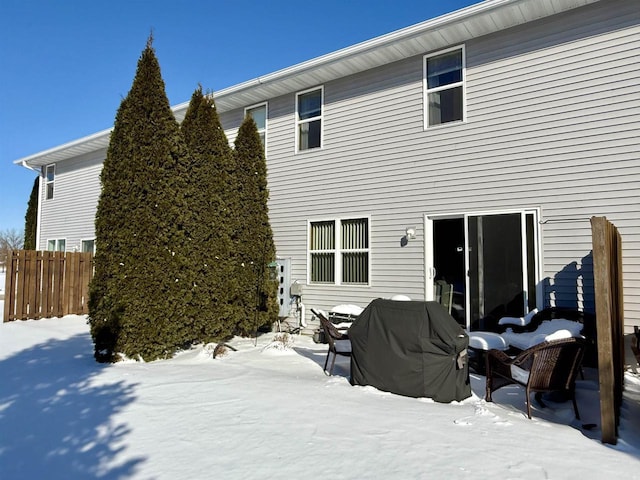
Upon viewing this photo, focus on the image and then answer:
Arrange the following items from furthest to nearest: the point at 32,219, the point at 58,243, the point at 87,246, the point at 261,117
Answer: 1. the point at 32,219
2. the point at 58,243
3. the point at 87,246
4. the point at 261,117

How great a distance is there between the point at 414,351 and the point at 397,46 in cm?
548

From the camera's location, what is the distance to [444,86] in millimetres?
7414

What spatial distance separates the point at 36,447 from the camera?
3223mm

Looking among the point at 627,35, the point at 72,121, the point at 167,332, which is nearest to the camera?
the point at 627,35

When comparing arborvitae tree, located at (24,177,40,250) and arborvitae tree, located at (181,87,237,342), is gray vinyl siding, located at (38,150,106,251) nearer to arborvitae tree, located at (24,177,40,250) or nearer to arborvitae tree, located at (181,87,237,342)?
arborvitae tree, located at (24,177,40,250)

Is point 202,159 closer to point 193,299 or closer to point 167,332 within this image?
point 193,299

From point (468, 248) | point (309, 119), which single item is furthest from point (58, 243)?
point (468, 248)

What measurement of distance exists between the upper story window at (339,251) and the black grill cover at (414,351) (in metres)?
3.41

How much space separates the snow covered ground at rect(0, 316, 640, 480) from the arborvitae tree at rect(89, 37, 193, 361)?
74cm

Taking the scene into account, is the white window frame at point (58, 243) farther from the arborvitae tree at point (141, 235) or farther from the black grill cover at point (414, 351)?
the black grill cover at point (414, 351)

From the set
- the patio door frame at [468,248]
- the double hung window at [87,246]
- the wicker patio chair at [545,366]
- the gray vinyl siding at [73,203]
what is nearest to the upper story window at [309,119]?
the patio door frame at [468,248]

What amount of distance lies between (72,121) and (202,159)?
11.8 m

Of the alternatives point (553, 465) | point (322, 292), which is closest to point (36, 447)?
point (553, 465)

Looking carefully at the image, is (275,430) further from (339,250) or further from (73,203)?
(73,203)
